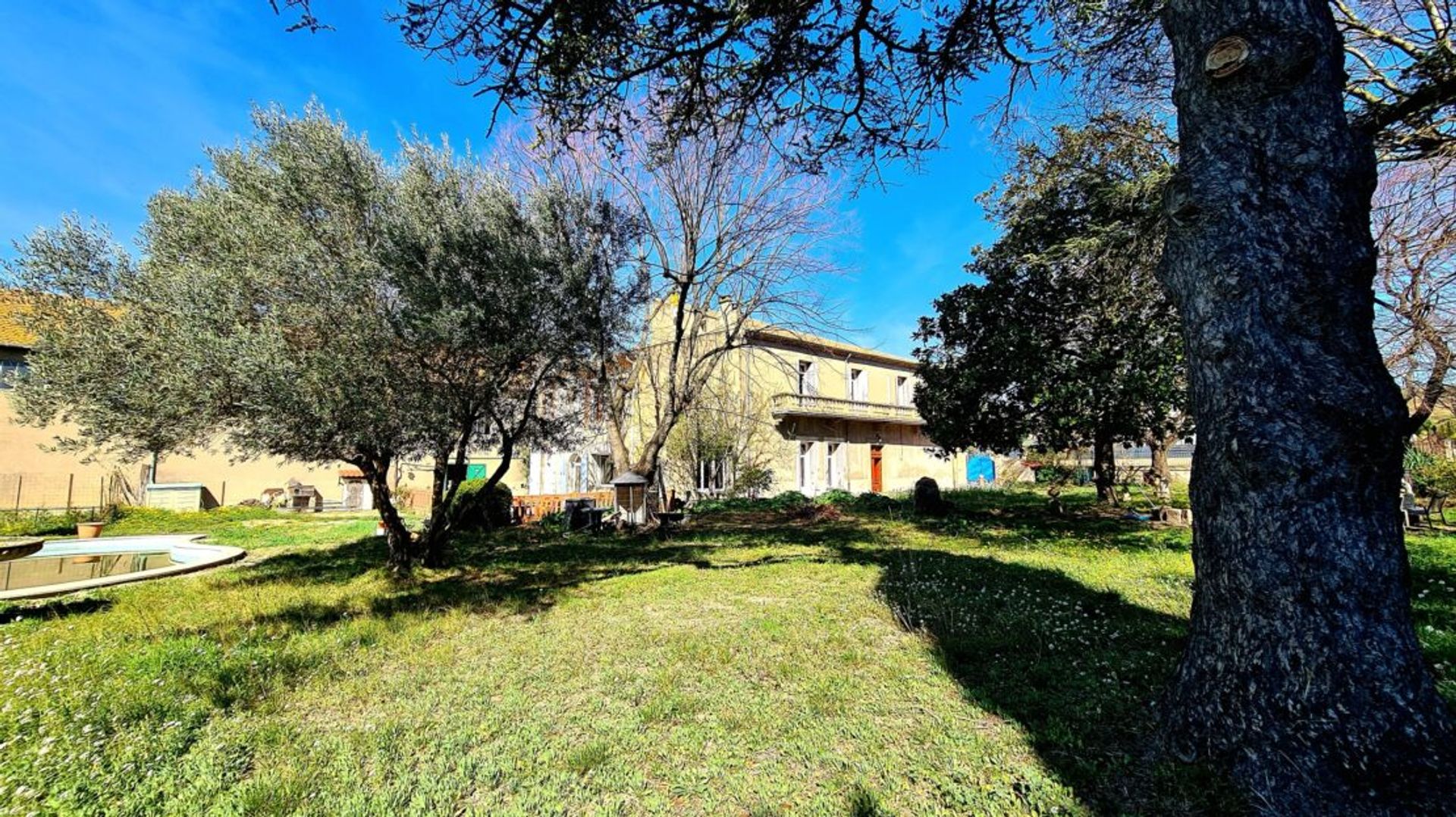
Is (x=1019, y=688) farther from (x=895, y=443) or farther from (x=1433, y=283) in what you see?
(x=895, y=443)

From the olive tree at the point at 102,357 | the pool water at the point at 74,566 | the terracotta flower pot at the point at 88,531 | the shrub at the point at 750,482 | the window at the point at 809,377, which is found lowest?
the pool water at the point at 74,566

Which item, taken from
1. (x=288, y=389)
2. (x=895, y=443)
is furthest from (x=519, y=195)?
(x=895, y=443)

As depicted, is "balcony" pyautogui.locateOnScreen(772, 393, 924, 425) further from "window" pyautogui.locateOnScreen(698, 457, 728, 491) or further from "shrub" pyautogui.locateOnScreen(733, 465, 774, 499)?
"window" pyautogui.locateOnScreen(698, 457, 728, 491)

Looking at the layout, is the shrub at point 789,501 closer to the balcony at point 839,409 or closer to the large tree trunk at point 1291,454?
the balcony at point 839,409

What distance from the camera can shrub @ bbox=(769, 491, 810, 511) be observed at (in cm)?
1736

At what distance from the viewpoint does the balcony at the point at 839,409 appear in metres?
21.0

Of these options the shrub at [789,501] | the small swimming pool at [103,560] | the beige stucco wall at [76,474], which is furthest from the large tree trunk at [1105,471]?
the small swimming pool at [103,560]

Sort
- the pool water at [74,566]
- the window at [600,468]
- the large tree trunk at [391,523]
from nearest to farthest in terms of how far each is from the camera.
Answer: the large tree trunk at [391,523], the pool water at [74,566], the window at [600,468]

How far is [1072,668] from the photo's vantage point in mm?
3877

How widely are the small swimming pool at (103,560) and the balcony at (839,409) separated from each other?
15.4 m

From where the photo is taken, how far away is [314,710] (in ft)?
12.2

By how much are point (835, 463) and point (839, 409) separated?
2.16 meters

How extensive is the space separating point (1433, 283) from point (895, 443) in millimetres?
19117

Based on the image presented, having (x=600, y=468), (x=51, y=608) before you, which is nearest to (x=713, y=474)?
(x=600, y=468)
